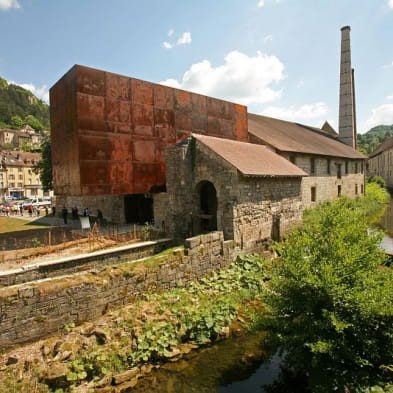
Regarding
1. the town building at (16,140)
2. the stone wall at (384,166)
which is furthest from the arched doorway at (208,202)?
the town building at (16,140)

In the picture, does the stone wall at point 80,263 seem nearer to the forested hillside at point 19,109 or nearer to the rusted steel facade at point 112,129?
the rusted steel facade at point 112,129

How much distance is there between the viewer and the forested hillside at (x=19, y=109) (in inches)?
3809

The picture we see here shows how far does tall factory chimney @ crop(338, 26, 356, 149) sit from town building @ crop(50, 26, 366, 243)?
21.9m

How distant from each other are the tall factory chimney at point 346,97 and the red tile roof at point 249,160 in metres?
22.0

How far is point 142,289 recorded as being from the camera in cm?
857

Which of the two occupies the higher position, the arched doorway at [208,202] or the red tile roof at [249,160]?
the red tile roof at [249,160]

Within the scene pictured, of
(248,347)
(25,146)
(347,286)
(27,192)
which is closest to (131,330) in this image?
(248,347)

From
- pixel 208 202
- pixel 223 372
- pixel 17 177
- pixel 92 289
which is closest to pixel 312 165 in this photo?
pixel 208 202

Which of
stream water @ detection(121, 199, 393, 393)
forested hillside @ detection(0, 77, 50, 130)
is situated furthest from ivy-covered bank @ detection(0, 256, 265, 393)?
forested hillside @ detection(0, 77, 50, 130)

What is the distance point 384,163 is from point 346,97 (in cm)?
2766

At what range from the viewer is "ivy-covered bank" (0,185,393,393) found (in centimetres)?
483

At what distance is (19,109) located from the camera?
4114 inches

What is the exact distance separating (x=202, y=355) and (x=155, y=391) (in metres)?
1.46

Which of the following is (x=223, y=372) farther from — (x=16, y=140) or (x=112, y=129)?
(x=16, y=140)
